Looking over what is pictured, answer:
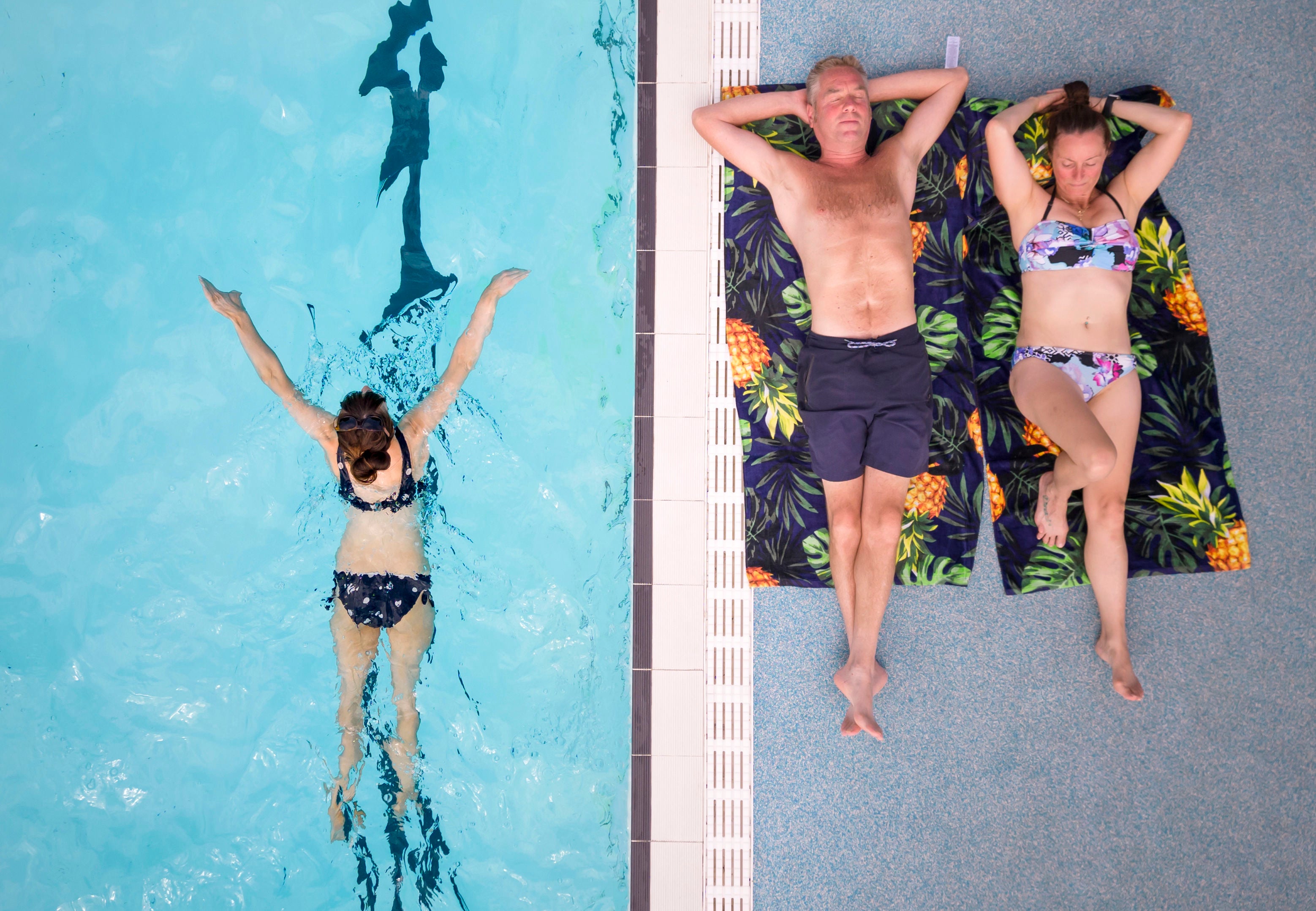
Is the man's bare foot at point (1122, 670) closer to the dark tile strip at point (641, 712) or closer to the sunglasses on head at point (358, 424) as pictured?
the dark tile strip at point (641, 712)

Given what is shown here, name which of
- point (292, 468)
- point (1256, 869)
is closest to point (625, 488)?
point (292, 468)

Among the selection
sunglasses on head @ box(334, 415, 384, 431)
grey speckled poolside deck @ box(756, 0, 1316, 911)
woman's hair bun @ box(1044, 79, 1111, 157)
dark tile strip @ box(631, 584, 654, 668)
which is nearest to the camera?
sunglasses on head @ box(334, 415, 384, 431)

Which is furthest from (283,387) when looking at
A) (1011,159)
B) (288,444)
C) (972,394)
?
(1011,159)

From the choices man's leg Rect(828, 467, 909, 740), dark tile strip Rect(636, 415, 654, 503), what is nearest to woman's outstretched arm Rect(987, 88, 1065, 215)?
man's leg Rect(828, 467, 909, 740)

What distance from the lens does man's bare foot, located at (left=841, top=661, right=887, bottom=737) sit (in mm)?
2365

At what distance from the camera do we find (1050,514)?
246 centimetres

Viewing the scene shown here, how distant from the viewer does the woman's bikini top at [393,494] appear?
2.20 meters

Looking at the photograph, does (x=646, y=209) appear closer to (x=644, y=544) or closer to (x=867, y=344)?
(x=867, y=344)

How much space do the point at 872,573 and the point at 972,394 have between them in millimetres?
911

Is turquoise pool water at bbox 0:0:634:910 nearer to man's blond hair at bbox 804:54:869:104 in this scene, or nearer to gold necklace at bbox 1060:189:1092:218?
man's blond hair at bbox 804:54:869:104

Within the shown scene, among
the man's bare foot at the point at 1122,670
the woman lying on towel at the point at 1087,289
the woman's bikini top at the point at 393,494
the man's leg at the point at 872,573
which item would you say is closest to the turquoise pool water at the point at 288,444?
the woman's bikini top at the point at 393,494

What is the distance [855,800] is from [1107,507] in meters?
1.59

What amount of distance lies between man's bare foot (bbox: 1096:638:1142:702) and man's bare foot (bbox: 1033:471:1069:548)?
457 millimetres

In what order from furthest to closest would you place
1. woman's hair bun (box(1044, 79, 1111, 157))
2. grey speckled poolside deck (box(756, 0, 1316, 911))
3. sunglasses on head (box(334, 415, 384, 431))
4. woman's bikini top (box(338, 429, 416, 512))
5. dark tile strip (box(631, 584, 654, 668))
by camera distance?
1. dark tile strip (box(631, 584, 654, 668))
2. grey speckled poolside deck (box(756, 0, 1316, 911))
3. woman's hair bun (box(1044, 79, 1111, 157))
4. woman's bikini top (box(338, 429, 416, 512))
5. sunglasses on head (box(334, 415, 384, 431))
